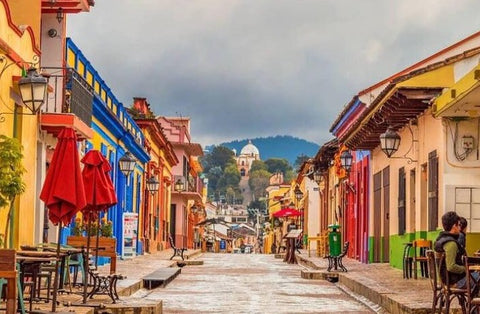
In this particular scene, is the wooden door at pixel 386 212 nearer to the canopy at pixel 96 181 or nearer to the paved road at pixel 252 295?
the paved road at pixel 252 295

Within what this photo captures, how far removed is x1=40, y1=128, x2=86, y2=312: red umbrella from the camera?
12.6m

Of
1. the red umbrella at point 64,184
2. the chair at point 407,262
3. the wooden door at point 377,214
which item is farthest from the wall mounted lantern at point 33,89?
the wooden door at point 377,214

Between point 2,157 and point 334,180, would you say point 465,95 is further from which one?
point 334,180

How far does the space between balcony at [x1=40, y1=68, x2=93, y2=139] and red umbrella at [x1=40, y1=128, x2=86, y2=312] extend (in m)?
6.68

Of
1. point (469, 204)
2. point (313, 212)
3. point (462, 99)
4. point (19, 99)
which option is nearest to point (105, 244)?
point (19, 99)

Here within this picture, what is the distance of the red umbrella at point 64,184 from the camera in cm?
1263

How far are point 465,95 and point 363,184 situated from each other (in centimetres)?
1665

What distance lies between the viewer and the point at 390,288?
17406 millimetres

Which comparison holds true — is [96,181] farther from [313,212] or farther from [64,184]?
[313,212]

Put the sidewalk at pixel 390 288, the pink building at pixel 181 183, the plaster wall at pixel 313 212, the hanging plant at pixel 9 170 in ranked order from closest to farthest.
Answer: the hanging plant at pixel 9 170, the sidewalk at pixel 390 288, the plaster wall at pixel 313 212, the pink building at pixel 181 183

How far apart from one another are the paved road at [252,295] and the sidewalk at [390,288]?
302 millimetres

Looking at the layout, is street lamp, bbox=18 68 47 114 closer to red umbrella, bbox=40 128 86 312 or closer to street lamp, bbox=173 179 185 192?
red umbrella, bbox=40 128 86 312

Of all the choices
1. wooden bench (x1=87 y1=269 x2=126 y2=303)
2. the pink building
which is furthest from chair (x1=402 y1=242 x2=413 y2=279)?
the pink building

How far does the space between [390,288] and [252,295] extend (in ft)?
7.98
